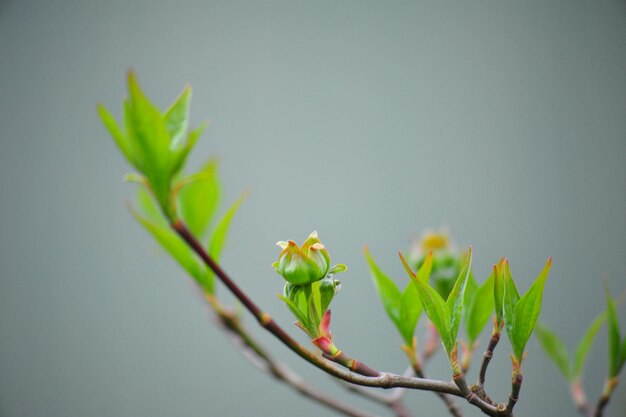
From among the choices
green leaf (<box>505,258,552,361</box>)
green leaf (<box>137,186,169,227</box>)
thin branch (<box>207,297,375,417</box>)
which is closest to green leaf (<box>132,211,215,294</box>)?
thin branch (<box>207,297,375,417</box>)

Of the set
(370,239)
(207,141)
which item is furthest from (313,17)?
A: (370,239)

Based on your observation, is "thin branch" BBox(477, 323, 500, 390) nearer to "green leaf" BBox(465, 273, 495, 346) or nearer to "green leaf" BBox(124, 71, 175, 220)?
"green leaf" BBox(465, 273, 495, 346)

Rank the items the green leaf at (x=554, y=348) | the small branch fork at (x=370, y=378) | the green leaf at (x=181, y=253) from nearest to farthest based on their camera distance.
→ the small branch fork at (x=370, y=378) < the green leaf at (x=181, y=253) < the green leaf at (x=554, y=348)

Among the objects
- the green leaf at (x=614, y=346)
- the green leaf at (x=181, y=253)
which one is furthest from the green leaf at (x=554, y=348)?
the green leaf at (x=181, y=253)

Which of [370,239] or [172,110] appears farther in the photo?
[370,239]

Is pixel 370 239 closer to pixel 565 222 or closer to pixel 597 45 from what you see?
Result: pixel 565 222

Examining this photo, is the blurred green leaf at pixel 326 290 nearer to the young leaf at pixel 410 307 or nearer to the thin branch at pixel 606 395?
the young leaf at pixel 410 307
